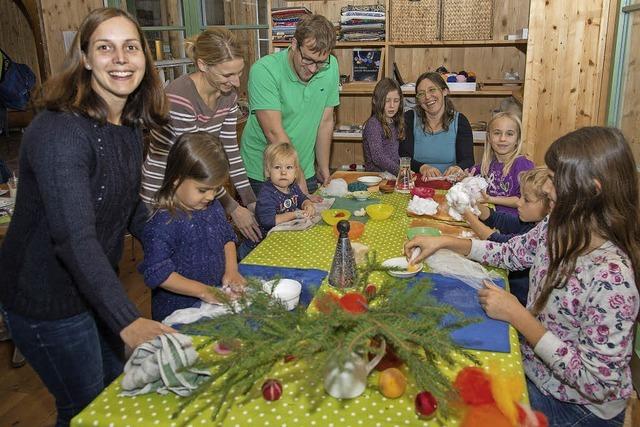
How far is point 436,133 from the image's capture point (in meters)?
3.35

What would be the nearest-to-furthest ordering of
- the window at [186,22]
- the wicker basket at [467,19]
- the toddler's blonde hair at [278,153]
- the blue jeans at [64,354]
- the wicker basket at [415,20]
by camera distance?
1. the blue jeans at [64,354]
2. the toddler's blonde hair at [278,153]
3. the wicker basket at [467,19]
4. the wicker basket at [415,20]
5. the window at [186,22]

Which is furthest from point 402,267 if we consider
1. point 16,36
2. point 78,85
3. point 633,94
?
point 16,36

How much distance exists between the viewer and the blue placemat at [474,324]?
4.20 ft

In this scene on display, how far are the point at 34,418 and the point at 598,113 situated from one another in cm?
335

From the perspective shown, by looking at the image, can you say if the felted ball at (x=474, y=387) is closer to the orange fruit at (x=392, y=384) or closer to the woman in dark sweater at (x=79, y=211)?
the orange fruit at (x=392, y=384)

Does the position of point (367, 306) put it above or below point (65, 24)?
below

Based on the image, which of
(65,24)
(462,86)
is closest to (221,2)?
(65,24)

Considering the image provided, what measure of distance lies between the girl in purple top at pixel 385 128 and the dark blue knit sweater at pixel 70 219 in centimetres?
214

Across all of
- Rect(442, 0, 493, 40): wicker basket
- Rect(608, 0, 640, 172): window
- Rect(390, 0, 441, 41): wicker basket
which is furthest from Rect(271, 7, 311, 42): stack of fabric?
Rect(608, 0, 640, 172): window

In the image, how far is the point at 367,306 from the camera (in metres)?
1.13

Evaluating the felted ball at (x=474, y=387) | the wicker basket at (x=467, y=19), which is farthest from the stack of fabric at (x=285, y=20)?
the felted ball at (x=474, y=387)

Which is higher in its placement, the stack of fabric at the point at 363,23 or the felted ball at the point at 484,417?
the stack of fabric at the point at 363,23

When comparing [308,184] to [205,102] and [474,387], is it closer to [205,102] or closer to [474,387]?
[205,102]

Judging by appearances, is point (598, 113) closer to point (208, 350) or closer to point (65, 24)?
point (208, 350)
